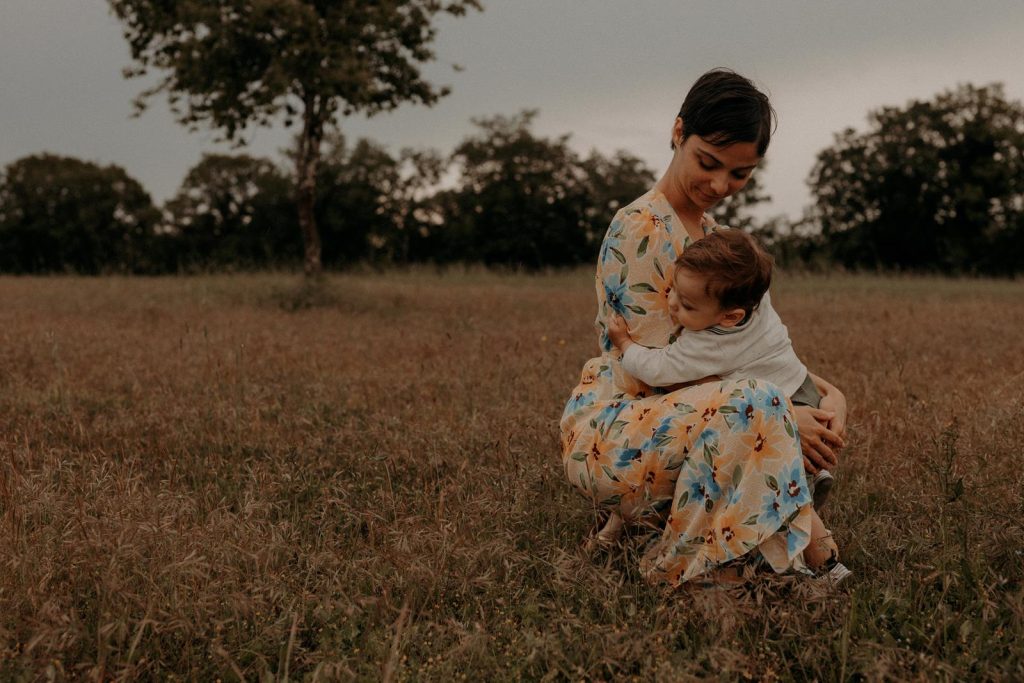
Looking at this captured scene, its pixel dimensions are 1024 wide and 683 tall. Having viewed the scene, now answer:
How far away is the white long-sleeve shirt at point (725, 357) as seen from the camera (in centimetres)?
316

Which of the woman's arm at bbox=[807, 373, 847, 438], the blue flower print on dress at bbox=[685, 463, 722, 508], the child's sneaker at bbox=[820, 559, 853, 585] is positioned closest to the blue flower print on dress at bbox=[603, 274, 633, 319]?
the blue flower print on dress at bbox=[685, 463, 722, 508]

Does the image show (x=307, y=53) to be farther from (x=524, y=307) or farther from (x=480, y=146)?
(x=480, y=146)

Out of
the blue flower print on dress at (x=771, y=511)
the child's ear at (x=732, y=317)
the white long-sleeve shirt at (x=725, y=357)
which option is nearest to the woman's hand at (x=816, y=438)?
the white long-sleeve shirt at (x=725, y=357)

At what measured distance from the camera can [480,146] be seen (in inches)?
1869

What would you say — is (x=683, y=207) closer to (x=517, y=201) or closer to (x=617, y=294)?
(x=617, y=294)

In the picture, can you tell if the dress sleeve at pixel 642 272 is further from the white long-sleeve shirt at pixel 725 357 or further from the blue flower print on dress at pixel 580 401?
the blue flower print on dress at pixel 580 401

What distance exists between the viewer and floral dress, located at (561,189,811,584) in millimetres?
2947

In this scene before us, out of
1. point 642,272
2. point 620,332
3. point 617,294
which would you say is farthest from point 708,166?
point 620,332

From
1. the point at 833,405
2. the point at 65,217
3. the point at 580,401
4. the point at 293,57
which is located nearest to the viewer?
the point at 833,405

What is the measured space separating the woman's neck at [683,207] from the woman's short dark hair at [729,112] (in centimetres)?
24

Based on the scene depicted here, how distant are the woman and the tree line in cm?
4030

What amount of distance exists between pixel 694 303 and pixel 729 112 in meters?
0.71

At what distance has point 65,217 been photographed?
146 ft

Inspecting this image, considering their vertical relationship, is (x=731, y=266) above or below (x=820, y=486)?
above
